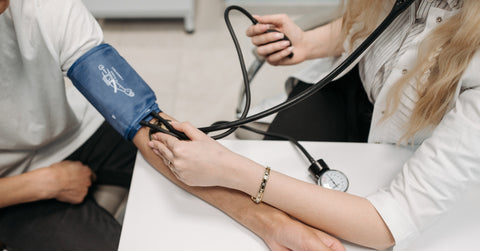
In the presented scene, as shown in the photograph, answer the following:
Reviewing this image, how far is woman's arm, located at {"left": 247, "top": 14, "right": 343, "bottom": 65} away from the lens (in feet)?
3.07

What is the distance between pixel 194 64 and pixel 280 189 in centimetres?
141

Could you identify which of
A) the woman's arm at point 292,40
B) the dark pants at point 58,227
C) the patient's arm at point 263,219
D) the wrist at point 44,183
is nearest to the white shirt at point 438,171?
the patient's arm at point 263,219

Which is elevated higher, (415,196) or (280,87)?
(415,196)

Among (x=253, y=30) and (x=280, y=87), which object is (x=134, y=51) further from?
(x=253, y=30)

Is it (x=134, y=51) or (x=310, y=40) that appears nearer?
(x=310, y=40)

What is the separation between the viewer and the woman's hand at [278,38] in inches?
36.5

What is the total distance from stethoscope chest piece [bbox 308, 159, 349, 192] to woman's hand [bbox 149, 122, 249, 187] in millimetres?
159

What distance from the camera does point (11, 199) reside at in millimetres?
845

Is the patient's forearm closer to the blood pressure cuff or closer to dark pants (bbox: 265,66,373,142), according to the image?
the blood pressure cuff

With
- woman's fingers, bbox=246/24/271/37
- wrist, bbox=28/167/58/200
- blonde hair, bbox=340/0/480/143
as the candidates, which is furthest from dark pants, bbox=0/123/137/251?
blonde hair, bbox=340/0/480/143

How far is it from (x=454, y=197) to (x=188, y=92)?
143cm

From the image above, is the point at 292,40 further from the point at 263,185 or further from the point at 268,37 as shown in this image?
the point at 263,185

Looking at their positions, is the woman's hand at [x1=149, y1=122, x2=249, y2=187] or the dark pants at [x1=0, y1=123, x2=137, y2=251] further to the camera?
the dark pants at [x1=0, y1=123, x2=137, y2=251]

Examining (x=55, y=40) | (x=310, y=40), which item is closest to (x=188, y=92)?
(x=310, y=40)
